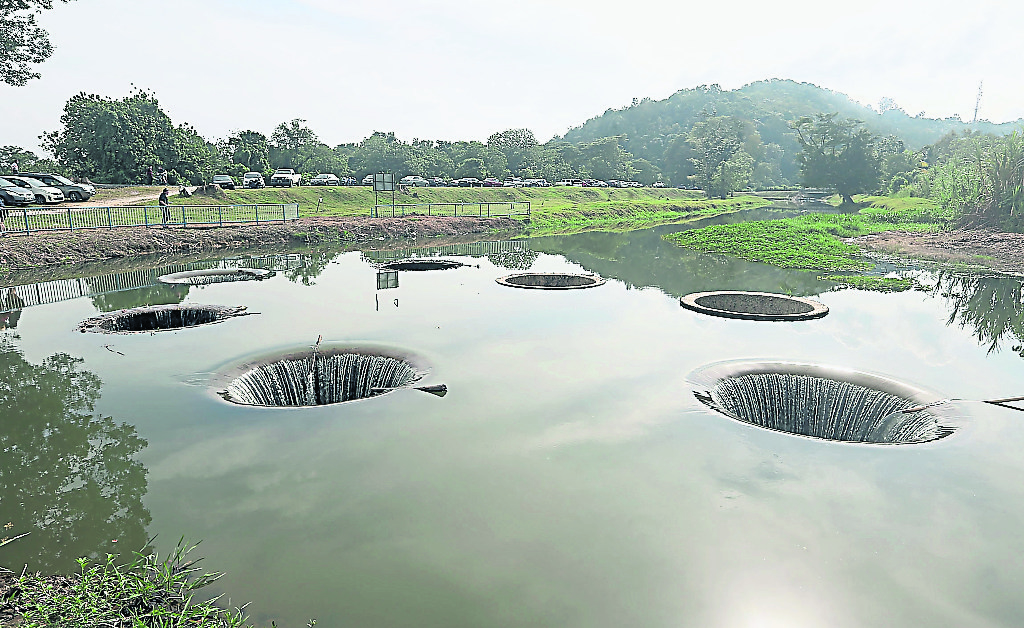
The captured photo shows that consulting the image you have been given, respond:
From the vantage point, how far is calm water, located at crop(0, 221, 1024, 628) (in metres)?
6.26

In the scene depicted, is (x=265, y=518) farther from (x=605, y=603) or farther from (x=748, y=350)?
(x=748, y=350)

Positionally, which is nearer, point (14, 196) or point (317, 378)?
point (317, 378)

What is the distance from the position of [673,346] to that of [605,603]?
9.43m

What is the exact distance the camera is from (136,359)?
13.4m

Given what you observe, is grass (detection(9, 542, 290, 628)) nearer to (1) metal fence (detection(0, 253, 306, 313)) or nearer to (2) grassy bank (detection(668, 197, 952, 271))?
(1) metal fence (detection(0, 253, 306, 313))

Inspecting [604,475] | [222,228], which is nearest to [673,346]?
[604,475]

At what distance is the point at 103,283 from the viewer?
2322 centimetres

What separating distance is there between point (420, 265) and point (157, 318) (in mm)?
12909

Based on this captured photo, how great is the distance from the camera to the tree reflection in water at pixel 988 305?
16758mm

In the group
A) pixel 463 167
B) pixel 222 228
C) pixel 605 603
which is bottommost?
pixel 605 603

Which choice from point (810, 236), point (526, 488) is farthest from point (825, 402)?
point (810, 236)

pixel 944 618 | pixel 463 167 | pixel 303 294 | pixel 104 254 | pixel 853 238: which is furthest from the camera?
pixel 463 167

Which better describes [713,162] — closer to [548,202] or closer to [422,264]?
[548,202]

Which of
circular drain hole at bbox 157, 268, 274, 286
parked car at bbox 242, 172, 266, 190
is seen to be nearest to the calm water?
circular drain hole at bbox 157, 268, 274, 286
